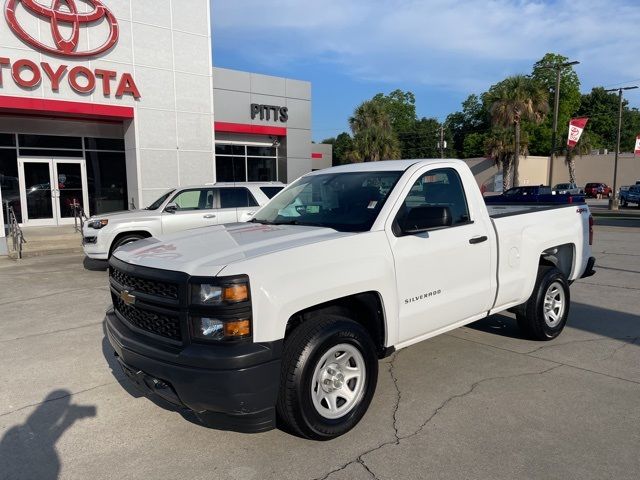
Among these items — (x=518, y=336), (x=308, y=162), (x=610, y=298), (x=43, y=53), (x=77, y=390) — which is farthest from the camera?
(x=308, y=162)

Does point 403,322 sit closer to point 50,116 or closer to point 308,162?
point 50,116

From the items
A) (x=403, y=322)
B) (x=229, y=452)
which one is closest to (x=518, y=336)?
(x=403, y=322)

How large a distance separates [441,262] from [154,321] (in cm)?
221

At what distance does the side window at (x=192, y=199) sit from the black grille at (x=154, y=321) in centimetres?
678

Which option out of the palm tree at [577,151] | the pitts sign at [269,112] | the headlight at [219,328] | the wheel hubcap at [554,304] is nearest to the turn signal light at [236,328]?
the headlight at [219,328]

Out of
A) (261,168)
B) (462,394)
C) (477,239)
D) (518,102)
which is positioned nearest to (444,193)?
(477,239)

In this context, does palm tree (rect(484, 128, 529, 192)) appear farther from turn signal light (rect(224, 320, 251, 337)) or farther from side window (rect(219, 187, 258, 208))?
turn signal light (rect(224, 320, 251, 337))

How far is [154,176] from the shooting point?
53.4ft

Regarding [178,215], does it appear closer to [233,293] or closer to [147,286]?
[147,286]

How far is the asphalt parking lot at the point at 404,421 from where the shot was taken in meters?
3.12

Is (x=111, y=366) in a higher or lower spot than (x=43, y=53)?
lower

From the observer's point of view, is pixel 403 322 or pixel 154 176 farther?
pixel 154 176

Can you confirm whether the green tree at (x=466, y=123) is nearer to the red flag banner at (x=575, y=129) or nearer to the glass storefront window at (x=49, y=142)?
the red flag banner at (x=575, y=129)

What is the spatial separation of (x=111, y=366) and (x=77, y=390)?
1.75 feet
